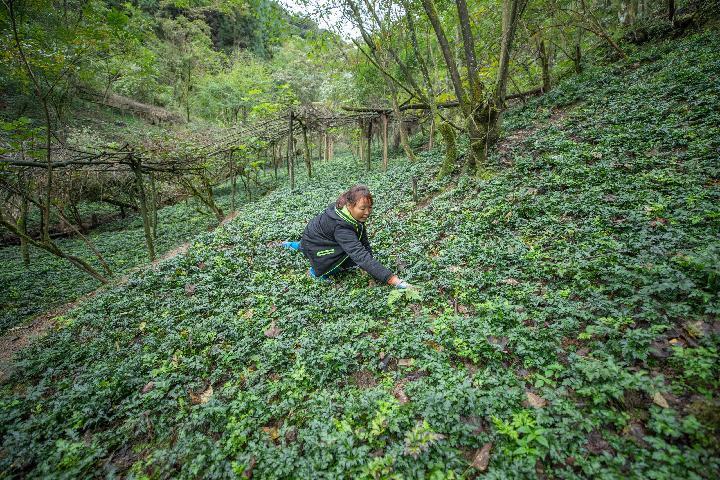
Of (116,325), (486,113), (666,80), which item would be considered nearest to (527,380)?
(116,325)

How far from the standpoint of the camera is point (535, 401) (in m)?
2.53

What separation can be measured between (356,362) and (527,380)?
5.34 feet

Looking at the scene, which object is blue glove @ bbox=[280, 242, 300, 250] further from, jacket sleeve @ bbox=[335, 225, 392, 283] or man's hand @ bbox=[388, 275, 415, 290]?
man's hand @ bbox=[388, 275, 415, 290]

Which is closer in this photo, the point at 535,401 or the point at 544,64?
the point at 535,401

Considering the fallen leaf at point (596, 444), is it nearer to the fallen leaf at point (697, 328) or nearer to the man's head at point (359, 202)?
the fallen leaf at point (697, 328)

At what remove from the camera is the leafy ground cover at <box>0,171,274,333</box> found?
7.67m

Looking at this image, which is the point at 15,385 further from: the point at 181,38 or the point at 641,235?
the point at 181,38

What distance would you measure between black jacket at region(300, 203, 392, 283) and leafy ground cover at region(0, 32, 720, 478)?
0.33m

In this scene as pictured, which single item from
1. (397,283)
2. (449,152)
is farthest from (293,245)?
(449,152)

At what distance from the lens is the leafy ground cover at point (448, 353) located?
2.28 meters

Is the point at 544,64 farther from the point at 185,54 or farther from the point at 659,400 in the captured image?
the point at 185,54

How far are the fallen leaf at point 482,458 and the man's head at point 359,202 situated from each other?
292cm

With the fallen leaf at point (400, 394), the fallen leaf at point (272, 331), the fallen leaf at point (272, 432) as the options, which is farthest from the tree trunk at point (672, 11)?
the fallen leaf at point (272, 432)

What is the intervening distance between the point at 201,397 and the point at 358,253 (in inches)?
97.6
